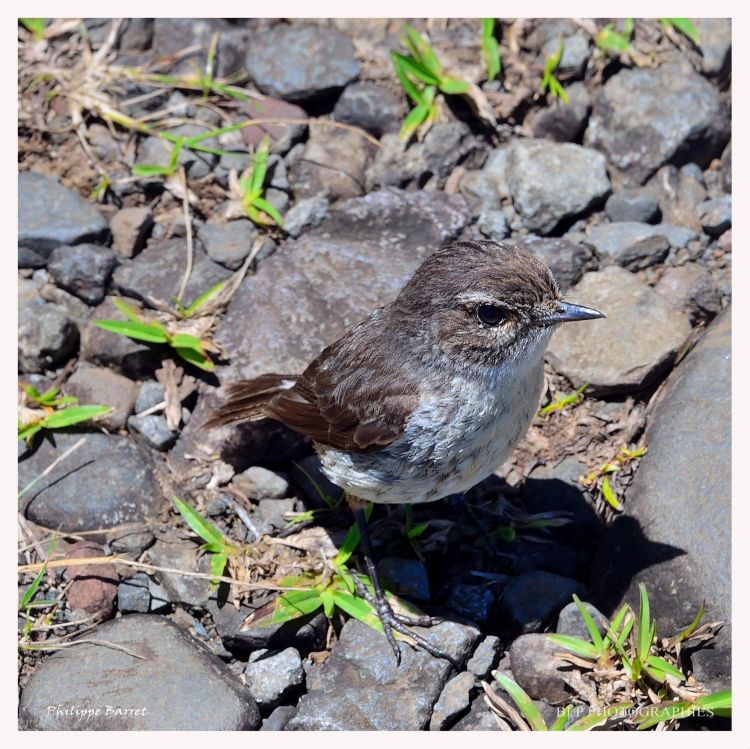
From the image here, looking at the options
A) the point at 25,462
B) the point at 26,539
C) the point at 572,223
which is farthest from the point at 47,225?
the point at 572,223

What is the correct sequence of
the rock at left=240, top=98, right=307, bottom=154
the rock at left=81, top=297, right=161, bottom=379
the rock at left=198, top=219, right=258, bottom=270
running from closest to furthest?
1. the rock at left=81, top=297, right=161, bottom=379
2. the rock at left=198, top=219, right=258, bottom=270
3. the rock at left=240, top=98, right=307, bottom=154

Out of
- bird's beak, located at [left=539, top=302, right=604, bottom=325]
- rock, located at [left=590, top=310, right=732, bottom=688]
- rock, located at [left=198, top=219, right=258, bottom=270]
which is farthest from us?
rock, located at [left=198, top=219, right=258, bottom=270]

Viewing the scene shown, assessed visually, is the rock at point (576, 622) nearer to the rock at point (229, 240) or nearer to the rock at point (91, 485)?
the rock at point (91, 485)

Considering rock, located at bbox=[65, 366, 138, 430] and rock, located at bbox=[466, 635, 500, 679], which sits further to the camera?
rock, located at bbox=[65, 366, 138, 430]

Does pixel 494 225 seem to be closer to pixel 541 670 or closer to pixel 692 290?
pixel 692 290

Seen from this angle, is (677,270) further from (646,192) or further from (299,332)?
(299,332)

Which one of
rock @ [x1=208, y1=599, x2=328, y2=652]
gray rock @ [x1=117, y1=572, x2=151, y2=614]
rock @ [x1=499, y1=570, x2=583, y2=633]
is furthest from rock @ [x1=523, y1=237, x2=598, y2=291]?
gray rock @ [x1=117, y1=572, x2=151, y2=614]

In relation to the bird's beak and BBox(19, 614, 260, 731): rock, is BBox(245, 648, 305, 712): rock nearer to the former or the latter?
BBox(19, 614, 260, 731): rock

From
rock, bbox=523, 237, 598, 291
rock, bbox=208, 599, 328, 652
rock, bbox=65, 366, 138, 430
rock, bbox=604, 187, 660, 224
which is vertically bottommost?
rock, bbox=208, 599, 328, 652
